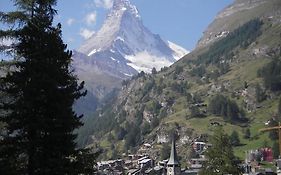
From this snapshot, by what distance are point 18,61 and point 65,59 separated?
122 inches

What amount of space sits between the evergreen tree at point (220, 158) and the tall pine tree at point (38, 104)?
2730cm

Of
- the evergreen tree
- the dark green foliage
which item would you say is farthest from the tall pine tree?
the dark green foliage

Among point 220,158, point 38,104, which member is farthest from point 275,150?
point 38,104

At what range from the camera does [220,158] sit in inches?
2114

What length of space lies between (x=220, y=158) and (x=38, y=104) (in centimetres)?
3068

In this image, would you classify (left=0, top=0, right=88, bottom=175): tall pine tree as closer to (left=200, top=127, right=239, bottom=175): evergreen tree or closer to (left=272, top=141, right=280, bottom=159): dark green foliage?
(left=200, top=127, right=239, bottom=175): evergreen tree

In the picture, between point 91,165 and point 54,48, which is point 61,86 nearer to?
point 54,48

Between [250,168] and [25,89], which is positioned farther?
[250,168]

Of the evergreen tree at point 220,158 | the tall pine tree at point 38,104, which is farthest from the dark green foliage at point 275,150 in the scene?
the tall pine tree at point 38,104

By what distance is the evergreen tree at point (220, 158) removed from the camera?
2084 inches

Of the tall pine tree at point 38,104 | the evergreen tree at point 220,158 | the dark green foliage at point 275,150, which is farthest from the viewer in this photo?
the dark green foliage at point 275,150

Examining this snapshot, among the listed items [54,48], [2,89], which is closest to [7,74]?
[2,89]

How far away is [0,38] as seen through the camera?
29750 millimetres

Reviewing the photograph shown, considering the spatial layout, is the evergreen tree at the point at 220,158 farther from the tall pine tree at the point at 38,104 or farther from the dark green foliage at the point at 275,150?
the dark green foliage at the point at 275,150
